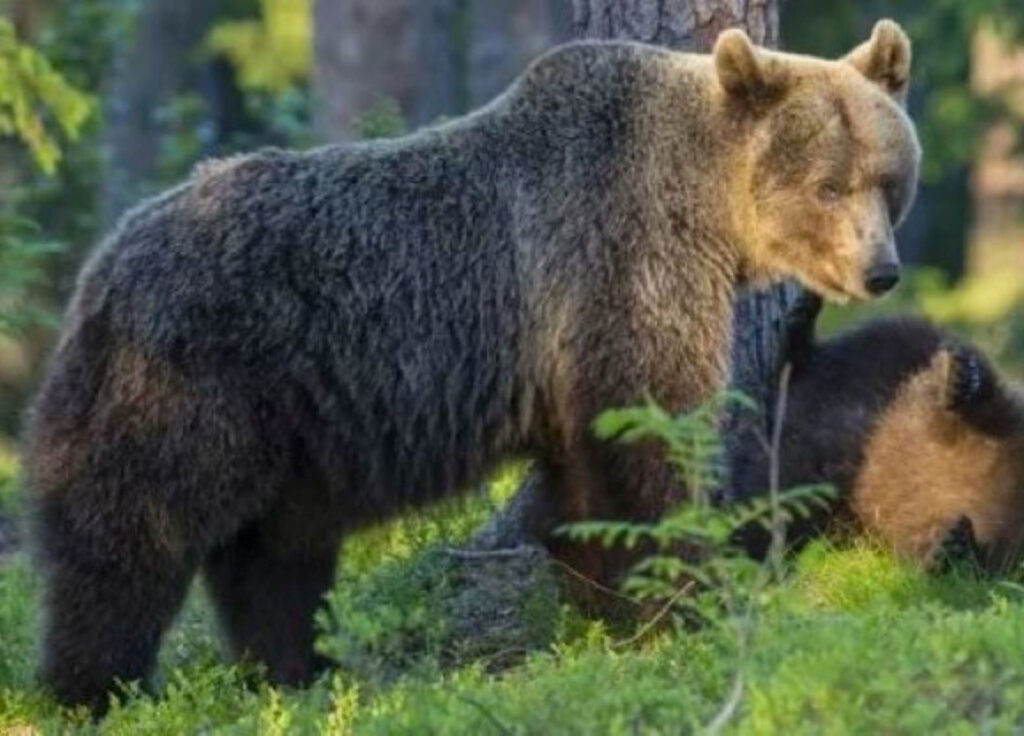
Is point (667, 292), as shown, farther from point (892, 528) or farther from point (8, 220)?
point (8, 220)

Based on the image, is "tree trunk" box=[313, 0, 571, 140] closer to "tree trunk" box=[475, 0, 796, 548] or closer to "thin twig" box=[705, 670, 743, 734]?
"tree trunk" box=[475, 0, 796, 548]

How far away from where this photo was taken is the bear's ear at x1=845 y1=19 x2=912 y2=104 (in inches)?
376

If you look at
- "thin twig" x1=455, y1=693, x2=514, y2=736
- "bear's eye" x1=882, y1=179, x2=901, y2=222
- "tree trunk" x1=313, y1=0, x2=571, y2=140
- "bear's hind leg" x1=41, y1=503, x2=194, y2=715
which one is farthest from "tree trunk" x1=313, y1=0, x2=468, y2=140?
"thin twig" x1=455, y1=693, x2=514, y2=736

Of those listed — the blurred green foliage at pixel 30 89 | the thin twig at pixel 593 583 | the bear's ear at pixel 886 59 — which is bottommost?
the thin twig at pixel 593 583

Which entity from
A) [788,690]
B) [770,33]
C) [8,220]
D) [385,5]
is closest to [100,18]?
[385,5]

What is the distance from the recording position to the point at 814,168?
9281 mm

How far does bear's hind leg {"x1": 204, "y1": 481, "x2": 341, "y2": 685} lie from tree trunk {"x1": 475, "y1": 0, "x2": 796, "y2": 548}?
101 centimetres

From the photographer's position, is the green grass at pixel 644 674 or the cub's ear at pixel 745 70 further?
the cub's ear at pixel 745 70

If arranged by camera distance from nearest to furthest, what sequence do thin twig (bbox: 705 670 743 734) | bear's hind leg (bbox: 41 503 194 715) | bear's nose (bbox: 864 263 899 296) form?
thin twig (bbox: 705 670 743 734) → bear's hind leg (bbox: 41 503 194 715) → bear's nose (bbox: 864 263 899 296)

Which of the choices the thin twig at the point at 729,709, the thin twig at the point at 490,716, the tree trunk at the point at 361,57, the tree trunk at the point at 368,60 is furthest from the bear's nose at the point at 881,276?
the tree trunk at the point at 361,57

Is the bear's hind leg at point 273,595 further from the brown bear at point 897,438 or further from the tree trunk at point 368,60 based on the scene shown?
the tree trunk at point 368,60

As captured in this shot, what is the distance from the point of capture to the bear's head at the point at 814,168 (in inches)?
364

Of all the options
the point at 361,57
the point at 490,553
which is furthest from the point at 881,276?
the point at 361,57

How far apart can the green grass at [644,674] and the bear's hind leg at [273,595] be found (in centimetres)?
14
